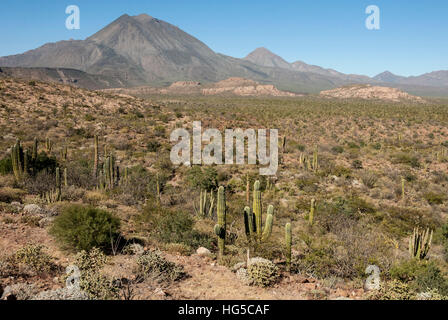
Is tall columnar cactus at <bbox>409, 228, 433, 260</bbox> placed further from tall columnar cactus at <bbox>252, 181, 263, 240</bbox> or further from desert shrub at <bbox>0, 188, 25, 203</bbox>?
desert shrub at <bbox>0, 188, 25, 203</bbox>

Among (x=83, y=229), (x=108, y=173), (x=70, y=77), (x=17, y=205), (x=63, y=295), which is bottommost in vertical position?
(x=63, y=295)

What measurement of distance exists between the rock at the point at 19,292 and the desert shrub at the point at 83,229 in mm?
1709

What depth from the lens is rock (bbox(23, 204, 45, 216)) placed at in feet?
29.8

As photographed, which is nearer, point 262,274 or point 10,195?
point 262,274

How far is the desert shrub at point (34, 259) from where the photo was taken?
19.0 ft

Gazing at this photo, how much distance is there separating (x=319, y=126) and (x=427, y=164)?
15.9 m

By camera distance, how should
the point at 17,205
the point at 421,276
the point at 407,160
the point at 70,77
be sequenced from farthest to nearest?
the point at 70,77, the point at 407,160, the point at 17,205, the point at 421,276

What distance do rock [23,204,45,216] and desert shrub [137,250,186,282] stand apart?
197 inches

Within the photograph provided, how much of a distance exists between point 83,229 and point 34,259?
1.22m

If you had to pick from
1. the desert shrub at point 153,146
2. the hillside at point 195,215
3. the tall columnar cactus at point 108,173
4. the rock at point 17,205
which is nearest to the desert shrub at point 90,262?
the hillside at point 195,215

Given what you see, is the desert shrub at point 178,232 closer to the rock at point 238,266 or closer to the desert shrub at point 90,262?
the rock at point 238,266

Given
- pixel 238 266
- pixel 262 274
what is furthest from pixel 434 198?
pixel 262 274

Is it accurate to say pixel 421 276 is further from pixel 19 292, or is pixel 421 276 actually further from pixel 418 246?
pixel 19 292

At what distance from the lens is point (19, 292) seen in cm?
487
